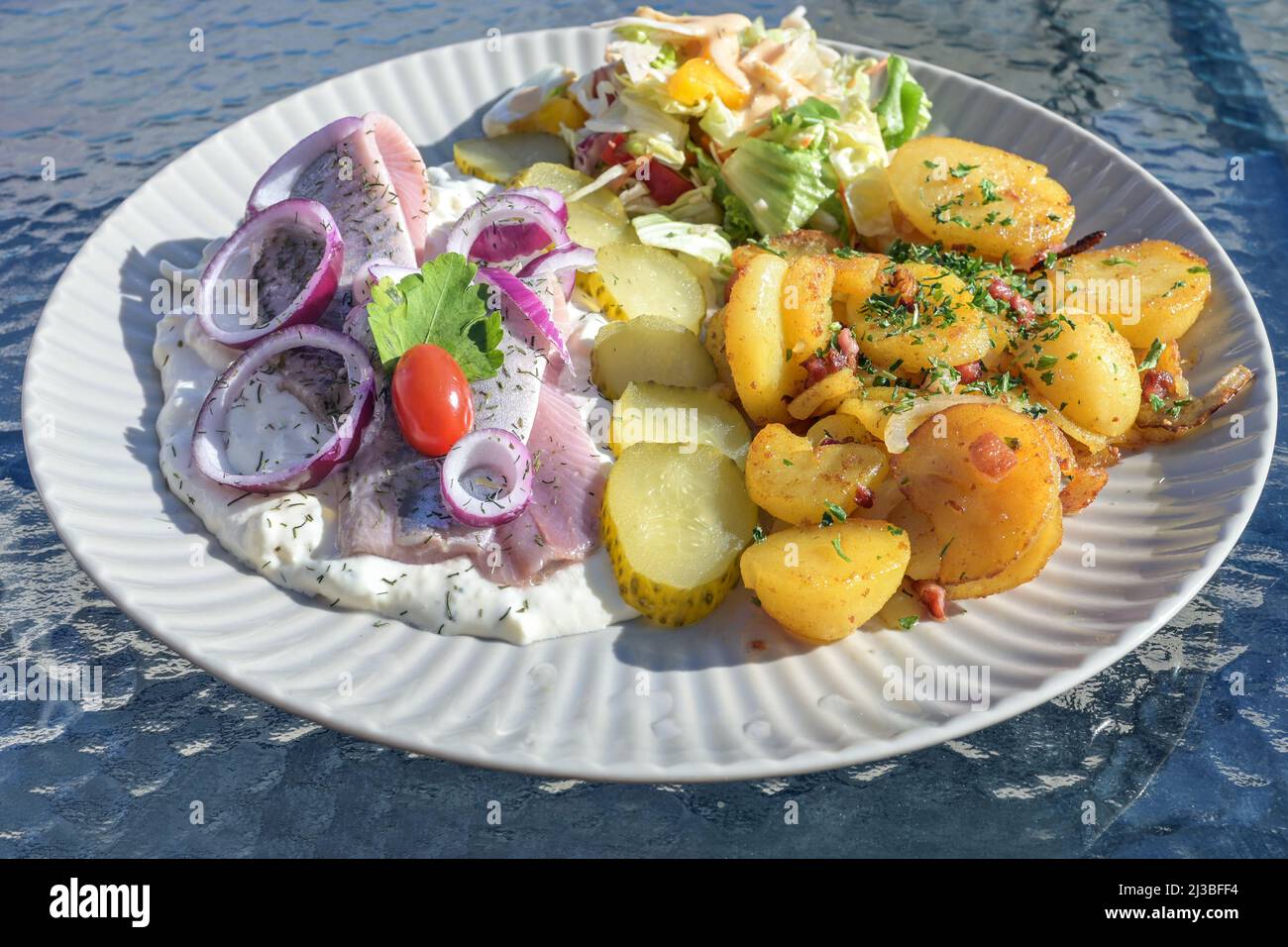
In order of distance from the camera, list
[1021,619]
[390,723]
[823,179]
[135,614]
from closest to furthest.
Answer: [390,723] → [135,614] → [1021,619] → [823,179]

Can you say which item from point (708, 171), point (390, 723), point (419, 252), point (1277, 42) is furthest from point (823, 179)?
point (1277, 42)

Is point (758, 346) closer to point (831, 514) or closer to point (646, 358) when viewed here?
point (646, 358)

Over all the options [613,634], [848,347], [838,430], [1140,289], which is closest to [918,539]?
[838,430]

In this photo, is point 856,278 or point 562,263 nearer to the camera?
point 856,278

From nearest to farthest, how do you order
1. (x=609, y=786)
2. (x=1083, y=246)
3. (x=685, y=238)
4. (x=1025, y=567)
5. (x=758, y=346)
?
(x=609, y=786), (x=1025, y=567), (x=758, y=346), (x=1083, y=246), (x=685, y=238)

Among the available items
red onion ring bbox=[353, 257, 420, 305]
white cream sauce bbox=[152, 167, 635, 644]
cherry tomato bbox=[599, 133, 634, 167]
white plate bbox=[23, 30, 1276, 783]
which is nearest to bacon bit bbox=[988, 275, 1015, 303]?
white plate bbox=[23, 30, 1276, 783]

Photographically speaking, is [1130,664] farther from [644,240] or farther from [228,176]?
[228,176]
